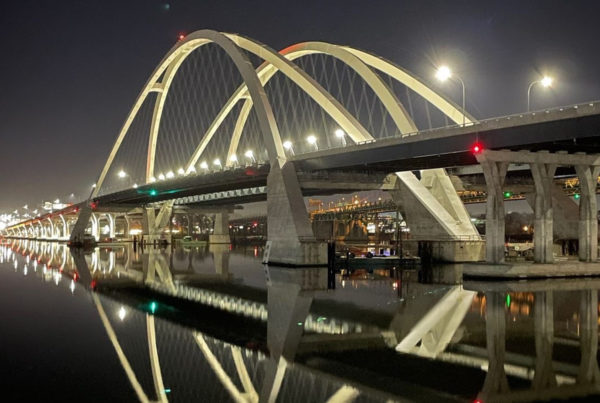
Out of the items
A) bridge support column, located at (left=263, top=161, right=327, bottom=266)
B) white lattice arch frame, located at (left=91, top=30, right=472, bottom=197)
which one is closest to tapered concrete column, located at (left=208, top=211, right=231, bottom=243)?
white lattice arch frame, located at (left=91, top=30, right=472, bottom=197)

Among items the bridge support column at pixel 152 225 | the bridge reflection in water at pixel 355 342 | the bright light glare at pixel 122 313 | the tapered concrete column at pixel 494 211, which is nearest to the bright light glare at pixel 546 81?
the tapered concrete column at pixel 494 211

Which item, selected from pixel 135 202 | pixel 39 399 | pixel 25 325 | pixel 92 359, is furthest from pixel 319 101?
pixel 135 202

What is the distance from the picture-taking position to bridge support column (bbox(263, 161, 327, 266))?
44.2m

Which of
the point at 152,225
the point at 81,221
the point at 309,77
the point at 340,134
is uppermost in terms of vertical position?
the point at 309,77

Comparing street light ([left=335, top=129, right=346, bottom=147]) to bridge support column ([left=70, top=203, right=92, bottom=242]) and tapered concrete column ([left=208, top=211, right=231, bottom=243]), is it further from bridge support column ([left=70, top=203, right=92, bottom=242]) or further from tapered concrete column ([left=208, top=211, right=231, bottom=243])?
tapered concrete column ([left=208, top=211, right=231, bottom=243])

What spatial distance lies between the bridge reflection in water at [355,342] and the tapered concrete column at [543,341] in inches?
1.6

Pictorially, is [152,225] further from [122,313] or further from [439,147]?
[122,313]

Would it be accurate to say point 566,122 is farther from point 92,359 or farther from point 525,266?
point 92,359

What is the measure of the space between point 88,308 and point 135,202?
3137 inches

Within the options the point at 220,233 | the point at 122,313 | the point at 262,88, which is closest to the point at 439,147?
the point at 262,88

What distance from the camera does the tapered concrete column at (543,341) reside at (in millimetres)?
12430

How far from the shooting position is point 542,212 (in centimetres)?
3678

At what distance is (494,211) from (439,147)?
197 inches

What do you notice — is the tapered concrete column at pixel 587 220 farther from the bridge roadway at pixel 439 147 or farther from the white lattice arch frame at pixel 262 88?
the white lattice arch frame at pixel 262 88
